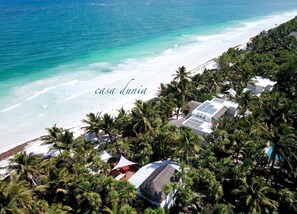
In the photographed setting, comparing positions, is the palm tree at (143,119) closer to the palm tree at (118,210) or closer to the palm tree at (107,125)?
the palm tree at (107,125)

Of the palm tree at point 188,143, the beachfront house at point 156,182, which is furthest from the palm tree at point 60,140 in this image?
the palm tree at point 188,143

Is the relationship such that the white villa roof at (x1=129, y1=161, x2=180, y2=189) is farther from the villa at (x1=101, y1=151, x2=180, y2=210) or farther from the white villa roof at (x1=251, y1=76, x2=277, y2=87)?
the white villa roof at (x1=251, y1=76, x2=277, y2=87)

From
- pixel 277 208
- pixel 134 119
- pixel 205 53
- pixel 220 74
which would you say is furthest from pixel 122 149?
pixel 205 53

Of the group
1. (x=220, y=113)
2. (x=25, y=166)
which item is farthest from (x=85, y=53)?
(x=25, y=166)

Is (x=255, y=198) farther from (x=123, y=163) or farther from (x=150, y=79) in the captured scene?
(x=150, y=79)

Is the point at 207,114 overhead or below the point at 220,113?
overhead
